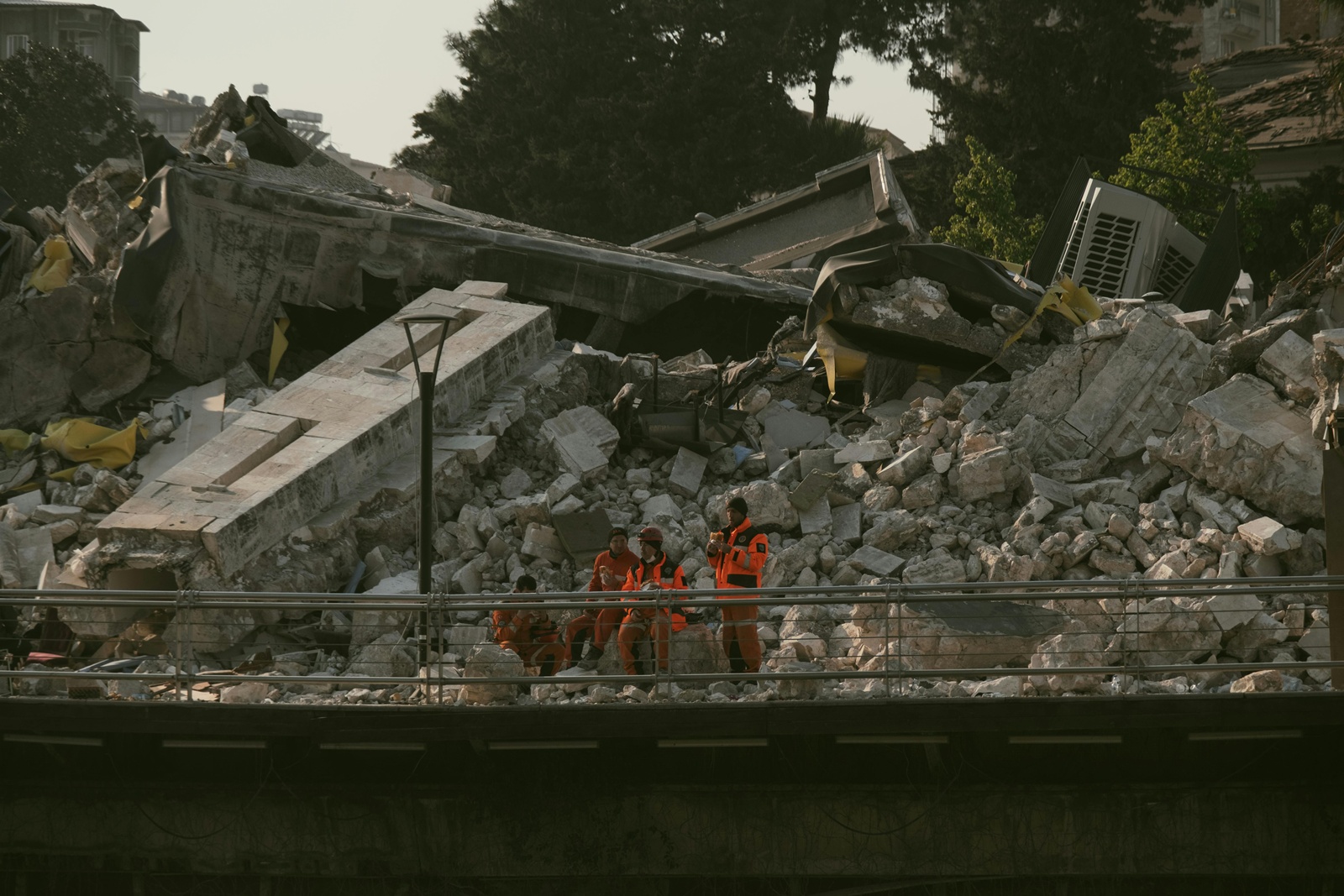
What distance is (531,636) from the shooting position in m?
10.0

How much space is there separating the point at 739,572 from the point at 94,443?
7451mm

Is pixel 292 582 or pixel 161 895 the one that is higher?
pixel 292 582

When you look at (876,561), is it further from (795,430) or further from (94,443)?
(94,443)

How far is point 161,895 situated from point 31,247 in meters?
9.91

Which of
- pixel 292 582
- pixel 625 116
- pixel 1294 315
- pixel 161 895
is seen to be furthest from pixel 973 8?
pixel 161 895

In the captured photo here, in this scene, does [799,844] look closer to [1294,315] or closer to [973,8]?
[1294,315]

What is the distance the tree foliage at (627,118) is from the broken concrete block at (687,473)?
1893 centimetres

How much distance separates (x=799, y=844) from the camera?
30.7ft

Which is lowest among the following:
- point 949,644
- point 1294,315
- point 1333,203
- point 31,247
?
point 949,644

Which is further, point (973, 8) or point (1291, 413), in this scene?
point (973, 8)

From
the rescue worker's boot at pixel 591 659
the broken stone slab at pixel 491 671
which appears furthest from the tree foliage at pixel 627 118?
the broken stone slab at pixel 491 671

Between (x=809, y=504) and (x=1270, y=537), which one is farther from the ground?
(x=809, y=504)

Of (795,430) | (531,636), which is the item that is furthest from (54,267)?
(531,636)

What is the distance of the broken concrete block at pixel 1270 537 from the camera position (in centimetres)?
1055
